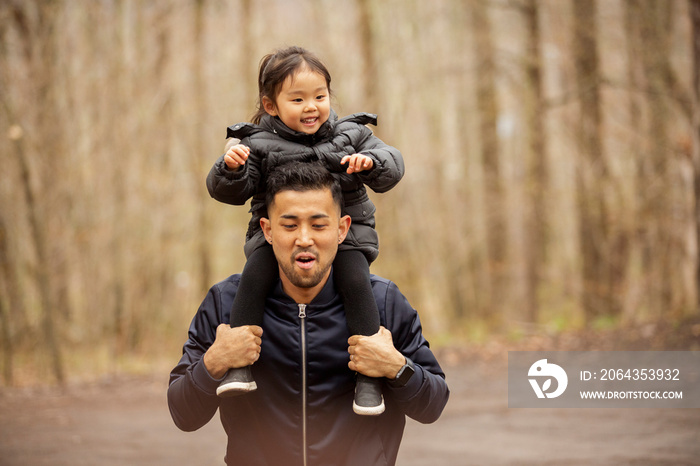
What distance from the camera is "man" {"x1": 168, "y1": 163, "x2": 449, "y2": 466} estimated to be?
2.76m

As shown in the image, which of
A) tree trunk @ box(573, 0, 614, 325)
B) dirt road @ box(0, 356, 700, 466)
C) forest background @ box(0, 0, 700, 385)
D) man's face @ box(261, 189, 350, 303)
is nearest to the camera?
man's face @ box(261, 189, 350, 303)

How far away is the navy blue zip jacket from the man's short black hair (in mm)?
398

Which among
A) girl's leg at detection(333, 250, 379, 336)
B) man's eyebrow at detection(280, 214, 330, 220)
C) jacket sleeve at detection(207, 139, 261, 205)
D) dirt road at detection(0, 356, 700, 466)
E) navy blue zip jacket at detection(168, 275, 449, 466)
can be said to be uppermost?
jacket sleeve at detection(207, 139, 261, 205)

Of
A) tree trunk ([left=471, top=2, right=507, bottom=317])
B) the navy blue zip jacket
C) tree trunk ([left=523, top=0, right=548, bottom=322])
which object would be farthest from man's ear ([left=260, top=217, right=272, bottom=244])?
tree trunk ([left=471, top=2, right=507, bottom=317])

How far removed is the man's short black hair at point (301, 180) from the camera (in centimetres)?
279

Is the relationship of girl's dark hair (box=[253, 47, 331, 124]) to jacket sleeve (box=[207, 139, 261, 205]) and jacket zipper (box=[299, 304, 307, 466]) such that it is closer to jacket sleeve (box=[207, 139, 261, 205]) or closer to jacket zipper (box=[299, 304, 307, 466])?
jacket sleeve (box=[207, 139, 261, 205])

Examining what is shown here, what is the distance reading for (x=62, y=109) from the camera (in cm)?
1327

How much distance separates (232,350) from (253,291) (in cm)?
27

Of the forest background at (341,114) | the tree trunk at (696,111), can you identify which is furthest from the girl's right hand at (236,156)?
the forest background at (341,114)

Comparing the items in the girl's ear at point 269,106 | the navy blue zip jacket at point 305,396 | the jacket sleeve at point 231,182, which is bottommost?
the navy blue zip jacket at point 305,396

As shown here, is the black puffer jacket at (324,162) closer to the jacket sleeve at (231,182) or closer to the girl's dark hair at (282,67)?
the jacket sleeve at (231,182)

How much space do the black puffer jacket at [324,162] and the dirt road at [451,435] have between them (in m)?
4.18

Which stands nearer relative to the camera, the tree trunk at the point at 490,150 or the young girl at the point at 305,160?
the young girl at the point at 305,160

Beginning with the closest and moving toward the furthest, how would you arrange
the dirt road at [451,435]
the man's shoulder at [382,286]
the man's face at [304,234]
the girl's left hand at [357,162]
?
the man's face at [304,234]
the girl's left hand at [357,162]
the man's shoulder at [382,286]
the dirt road at [451,435]
